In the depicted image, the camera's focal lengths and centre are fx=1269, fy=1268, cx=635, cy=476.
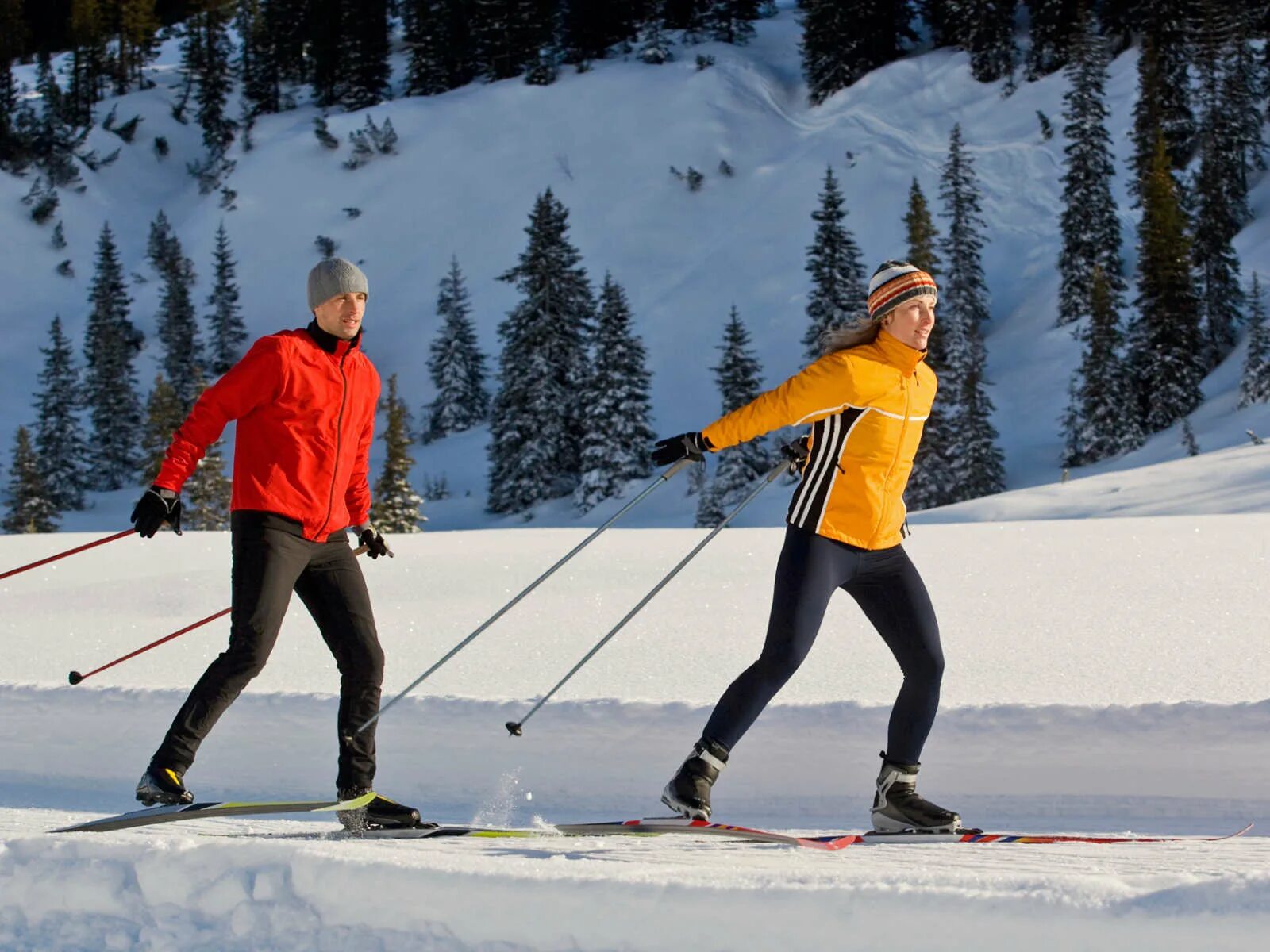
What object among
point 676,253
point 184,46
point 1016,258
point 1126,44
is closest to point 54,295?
point 184,46

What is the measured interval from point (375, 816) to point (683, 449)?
154 centimetres

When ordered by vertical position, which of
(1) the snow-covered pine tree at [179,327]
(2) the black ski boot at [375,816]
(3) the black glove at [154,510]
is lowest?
(2) the black ski boot at [375,816]

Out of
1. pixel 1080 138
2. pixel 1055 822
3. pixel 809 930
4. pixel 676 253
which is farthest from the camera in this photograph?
Result: pixel 676 253

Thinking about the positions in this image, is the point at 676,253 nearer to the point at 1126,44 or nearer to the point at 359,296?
the point at 1126,44

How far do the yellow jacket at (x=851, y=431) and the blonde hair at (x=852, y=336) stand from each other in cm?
4

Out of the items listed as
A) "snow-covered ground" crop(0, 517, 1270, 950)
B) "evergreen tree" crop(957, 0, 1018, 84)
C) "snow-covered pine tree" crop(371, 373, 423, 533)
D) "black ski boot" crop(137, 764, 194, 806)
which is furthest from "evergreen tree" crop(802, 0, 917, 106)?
"black ski boot" crop(137, 764, 194, 806)

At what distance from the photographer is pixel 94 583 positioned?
9.16 metres

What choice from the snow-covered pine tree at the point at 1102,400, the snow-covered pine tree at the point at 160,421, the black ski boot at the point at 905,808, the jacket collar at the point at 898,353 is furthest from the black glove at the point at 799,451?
the snow-covered pine tree at the point at 160,421

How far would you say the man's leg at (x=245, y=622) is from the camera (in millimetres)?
3801

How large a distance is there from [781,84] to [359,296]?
60.1 meters

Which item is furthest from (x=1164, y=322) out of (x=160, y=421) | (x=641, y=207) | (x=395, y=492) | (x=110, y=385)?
(x=110, y=385)

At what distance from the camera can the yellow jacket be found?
3672mm

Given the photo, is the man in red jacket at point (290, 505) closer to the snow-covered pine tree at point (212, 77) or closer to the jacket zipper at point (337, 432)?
the jacket zipper at point (337, 432)

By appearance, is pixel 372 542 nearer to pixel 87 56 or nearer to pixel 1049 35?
pixel 1049 35
